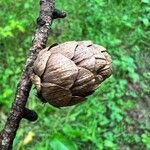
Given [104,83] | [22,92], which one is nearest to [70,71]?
[22,92]

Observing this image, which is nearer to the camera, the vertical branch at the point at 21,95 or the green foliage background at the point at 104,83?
the vertical branch at the point at 21,95

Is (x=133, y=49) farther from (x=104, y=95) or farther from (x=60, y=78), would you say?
(x=60, y=78)

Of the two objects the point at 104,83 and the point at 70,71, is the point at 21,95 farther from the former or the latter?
the point at 104,83

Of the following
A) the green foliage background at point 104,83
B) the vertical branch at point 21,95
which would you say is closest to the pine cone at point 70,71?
the vertical branch at point 21,95

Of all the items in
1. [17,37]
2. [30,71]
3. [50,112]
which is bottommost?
[50,112]

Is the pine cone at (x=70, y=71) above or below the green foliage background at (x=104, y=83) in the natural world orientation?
above

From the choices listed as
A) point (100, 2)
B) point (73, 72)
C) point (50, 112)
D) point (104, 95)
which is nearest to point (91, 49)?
point (73, 72)

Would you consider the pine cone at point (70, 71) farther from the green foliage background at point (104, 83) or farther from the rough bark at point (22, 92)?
the green foliage background at point (104, 83)
